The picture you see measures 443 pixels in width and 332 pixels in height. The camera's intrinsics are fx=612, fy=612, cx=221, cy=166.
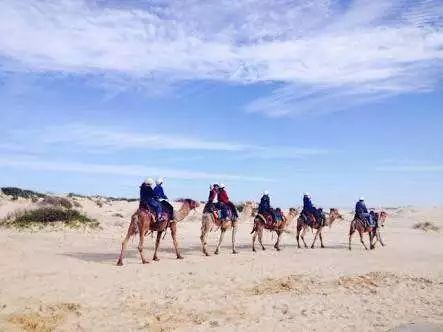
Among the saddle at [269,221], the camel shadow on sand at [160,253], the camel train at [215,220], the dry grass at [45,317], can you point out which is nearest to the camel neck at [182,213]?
the camel train at [215,220]

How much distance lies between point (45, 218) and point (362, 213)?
614 inches

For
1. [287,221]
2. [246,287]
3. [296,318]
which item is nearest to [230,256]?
[287,221]

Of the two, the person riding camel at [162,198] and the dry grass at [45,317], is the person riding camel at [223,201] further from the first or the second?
the dry grass at [45,317]

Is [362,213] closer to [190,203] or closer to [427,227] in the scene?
[190,203]

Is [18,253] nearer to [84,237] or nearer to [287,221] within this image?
[84,237]

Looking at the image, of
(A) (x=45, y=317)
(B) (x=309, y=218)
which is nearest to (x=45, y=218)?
(B) (x=309, y=218)

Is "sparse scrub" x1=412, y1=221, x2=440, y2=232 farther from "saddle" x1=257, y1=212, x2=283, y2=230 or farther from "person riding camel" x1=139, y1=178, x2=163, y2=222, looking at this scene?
"person riding camel" x1=139, y1=178, x2=163, y2=222

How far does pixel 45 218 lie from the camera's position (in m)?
30.8

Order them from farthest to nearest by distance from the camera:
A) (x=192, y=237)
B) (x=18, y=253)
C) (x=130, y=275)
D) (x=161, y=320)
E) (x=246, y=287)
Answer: (x=192, y=237), (x=18, y=253), (x=130, y=275), (x=246, y=287), (x=161, y=320)

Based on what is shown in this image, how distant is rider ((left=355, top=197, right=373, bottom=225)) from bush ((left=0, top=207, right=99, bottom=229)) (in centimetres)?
1376

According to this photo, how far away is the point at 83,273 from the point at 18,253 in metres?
4.93

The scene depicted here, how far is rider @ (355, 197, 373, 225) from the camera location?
25938mm

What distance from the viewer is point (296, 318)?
11.7 meters

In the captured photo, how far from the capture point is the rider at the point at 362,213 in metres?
25.9
